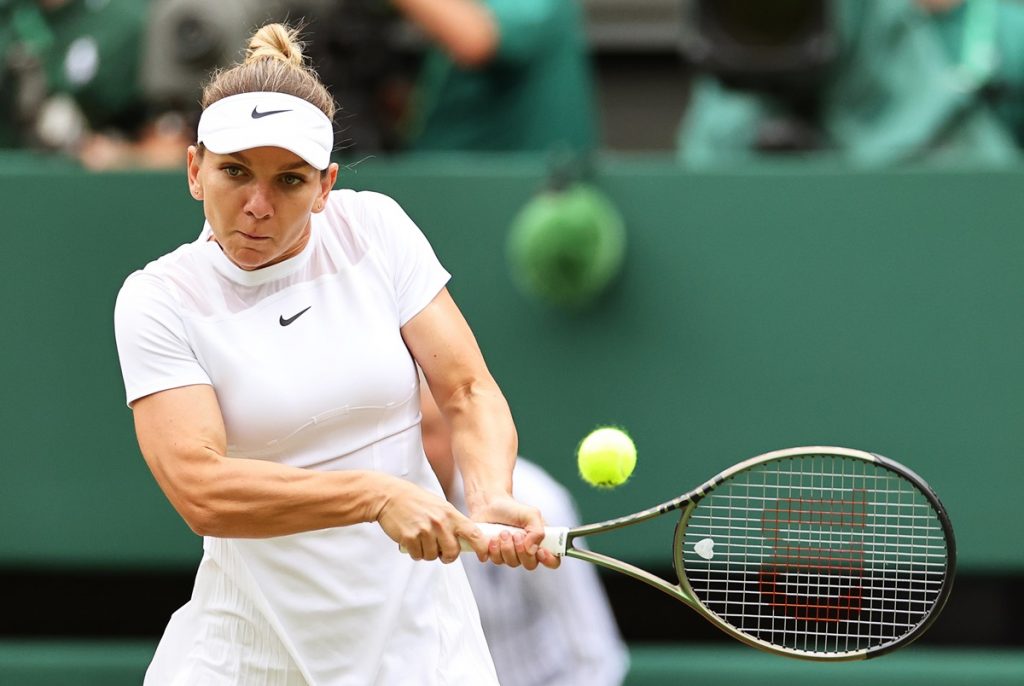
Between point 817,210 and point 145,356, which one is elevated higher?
point 817,210

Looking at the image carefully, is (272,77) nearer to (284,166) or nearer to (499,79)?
(284,166)

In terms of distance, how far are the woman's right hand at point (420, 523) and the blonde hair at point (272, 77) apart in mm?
545

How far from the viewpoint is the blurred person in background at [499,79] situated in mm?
4145

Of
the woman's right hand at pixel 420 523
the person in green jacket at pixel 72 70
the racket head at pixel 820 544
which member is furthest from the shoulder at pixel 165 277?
the person in green jacket at pixel 72 70

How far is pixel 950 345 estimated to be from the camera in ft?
13.7

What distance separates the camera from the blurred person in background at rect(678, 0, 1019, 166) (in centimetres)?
418

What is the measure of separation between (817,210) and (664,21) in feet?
5.90

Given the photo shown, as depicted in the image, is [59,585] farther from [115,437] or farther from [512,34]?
[512,34]

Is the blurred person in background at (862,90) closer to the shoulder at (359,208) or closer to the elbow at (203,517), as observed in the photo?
the shoulder at (359,208)

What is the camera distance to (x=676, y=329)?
4.23 meters

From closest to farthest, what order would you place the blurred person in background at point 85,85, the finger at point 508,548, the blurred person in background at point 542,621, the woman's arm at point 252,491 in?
the woman's arm at point 252,491 < the finger at point 508,548 < the blurred person in background at point 542,621 < the blurred person in background at point 85,85

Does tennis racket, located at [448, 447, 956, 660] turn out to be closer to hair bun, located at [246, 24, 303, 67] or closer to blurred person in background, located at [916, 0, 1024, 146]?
hair bun, located at [246, 24, 303, 67]

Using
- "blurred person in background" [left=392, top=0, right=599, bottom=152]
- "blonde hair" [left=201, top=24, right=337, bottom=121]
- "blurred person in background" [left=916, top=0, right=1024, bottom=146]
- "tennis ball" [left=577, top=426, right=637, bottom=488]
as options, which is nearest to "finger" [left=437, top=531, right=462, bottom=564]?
"tennis ball" [left=577, top=426, right=637, bottom=488]

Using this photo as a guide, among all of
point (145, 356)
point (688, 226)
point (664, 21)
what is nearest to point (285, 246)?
point (145, 356)
